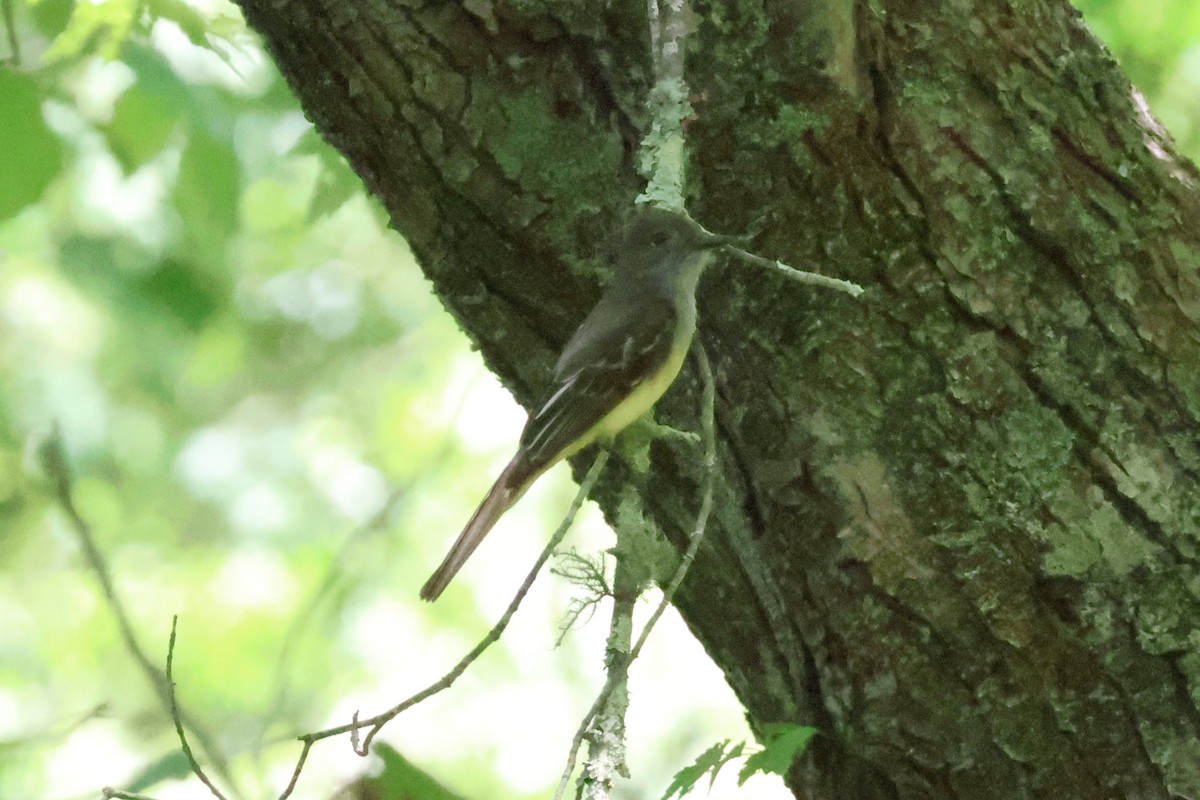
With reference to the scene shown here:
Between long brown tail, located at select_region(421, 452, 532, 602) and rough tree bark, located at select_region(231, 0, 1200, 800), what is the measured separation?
48cm

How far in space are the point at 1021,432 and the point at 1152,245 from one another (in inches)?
22.3

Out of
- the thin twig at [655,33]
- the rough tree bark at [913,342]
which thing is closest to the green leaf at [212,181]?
the rough tree bark at [913,342]

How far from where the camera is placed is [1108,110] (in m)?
2.61

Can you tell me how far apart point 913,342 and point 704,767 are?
1.00 m

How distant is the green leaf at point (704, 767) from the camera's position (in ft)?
6.89

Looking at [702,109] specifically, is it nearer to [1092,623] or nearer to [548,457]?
[548,457]

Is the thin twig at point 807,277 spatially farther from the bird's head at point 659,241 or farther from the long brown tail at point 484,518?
the long brown tail at point 484,518

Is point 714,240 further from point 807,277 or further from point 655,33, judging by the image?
point 655,33

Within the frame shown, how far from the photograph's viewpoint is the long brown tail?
95.1 inches

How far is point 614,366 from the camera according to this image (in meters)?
2.61

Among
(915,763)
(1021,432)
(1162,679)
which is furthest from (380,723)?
(1162,679)

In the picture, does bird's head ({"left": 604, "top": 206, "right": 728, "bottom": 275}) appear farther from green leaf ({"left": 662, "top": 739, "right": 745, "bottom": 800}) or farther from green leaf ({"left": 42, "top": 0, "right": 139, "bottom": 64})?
green leaf ({"left": 42, "top": 0, "right": 139, "bottom": 64})

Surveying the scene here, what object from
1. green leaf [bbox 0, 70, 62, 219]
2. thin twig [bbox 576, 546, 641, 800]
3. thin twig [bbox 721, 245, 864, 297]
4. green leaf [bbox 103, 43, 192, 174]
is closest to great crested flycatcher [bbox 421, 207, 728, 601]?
A: thin twig [bbox 721, 245, 864, 297]

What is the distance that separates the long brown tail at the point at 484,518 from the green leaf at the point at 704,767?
656 mm
